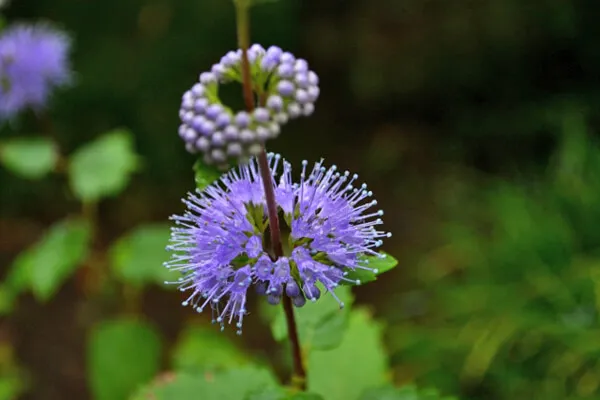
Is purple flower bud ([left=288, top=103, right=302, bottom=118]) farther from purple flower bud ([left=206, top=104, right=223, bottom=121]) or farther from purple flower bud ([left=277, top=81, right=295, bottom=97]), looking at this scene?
purple flower bud ([left=206, top=104, right=223, bottom=121])

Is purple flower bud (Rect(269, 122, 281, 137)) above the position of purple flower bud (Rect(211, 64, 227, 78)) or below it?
below

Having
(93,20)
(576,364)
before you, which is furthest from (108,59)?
(576,364)

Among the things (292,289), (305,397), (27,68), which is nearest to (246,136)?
(292,289)

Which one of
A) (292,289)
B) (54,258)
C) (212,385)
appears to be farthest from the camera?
(54,258)

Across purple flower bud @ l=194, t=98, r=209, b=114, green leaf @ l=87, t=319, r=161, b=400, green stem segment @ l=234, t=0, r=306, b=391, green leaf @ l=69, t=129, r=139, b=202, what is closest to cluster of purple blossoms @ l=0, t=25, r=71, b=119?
green leaf @ l=69, t=129, r=139, b=202

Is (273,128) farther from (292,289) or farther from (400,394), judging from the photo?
(400,394)

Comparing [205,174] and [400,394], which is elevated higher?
[205,174]
